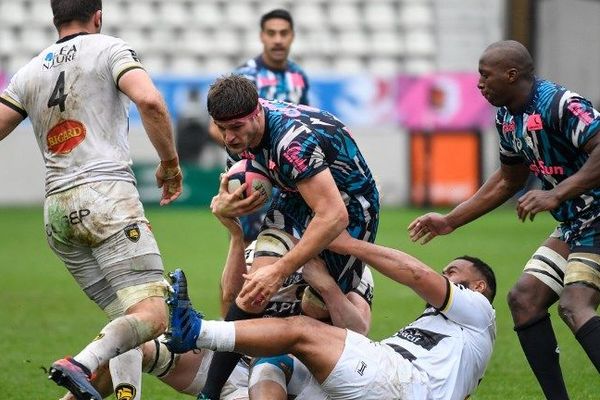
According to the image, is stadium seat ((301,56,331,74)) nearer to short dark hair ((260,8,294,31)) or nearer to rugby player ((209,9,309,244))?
short dark hair ((260,8,294,31))

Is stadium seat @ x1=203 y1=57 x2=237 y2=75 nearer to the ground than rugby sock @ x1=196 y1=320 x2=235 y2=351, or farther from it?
nearer to the ground

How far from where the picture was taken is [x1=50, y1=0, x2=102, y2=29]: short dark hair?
626 cm

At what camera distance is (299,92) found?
10.0m

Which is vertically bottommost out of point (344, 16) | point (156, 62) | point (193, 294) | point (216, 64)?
point (193, 294)

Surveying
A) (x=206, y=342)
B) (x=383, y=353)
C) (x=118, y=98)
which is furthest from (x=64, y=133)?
(x=383, y=353)

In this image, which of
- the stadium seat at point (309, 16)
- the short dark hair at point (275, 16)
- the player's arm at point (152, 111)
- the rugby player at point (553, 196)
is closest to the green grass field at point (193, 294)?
the rugby player at point (553, 196)

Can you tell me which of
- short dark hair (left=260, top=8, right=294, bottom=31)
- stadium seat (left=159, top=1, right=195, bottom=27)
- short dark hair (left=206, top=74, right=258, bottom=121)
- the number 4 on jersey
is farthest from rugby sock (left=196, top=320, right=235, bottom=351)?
stadium seat (left=159, top=1, right=195, bottom=27)

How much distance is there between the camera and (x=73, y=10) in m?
6.26

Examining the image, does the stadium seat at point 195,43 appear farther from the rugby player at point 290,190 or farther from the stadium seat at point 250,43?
the rugby player at point 290,190

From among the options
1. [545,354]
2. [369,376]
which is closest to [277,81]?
[545,354]

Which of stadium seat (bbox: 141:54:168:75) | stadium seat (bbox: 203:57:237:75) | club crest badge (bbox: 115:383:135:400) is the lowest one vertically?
stadium seat (bbox: 203:57:237:75)

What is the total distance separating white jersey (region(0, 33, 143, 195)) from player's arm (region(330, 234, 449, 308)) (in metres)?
1.17

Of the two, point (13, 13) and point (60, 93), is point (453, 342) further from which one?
point (13, 13)

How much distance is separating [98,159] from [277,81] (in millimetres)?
3908
